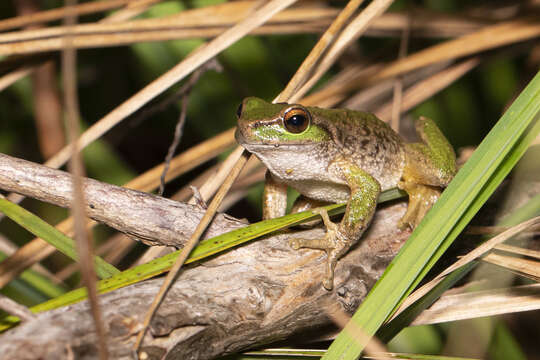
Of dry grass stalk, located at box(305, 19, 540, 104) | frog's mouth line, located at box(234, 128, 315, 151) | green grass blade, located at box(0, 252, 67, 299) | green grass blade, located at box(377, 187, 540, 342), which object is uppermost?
dry grass stalk, located at box(305, 19, 540, 104)

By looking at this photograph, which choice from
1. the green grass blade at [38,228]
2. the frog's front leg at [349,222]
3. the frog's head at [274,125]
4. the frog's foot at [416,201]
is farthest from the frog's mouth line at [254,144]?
the green grass blade at [38,228]

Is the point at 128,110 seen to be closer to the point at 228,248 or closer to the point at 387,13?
the point at 228,248

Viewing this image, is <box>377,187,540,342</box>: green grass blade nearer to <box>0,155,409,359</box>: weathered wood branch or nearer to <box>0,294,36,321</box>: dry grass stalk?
<box>0,155,409,359</box>: weathered wood branch

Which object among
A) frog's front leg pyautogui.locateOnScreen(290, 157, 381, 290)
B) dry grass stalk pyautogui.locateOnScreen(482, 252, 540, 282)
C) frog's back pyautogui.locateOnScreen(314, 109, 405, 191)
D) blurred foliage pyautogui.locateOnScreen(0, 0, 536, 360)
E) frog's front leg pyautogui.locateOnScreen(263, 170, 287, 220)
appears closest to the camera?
dry grass stalk pyautogui.locateOnScreen(482, 252, 540, 282)

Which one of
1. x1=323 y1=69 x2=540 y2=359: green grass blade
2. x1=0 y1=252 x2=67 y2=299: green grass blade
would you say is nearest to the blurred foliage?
x1=0 y1=252 x2=67 y2=299: green grass blade

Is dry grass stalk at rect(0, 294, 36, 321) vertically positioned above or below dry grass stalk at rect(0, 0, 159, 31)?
below
